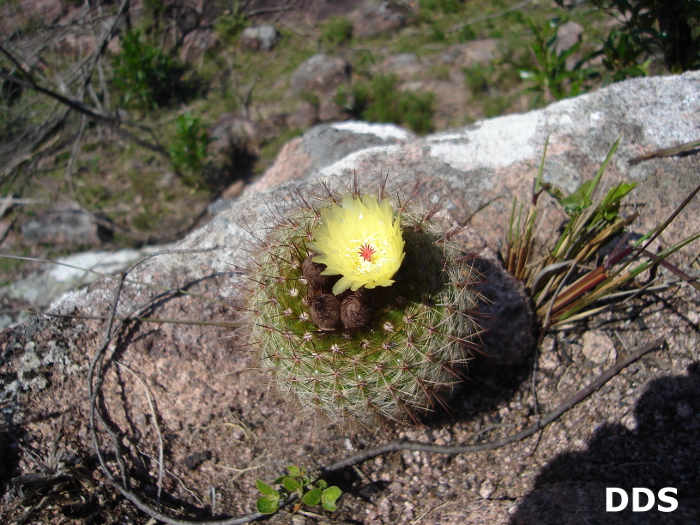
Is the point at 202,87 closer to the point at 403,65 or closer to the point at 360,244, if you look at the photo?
the point at 403,65

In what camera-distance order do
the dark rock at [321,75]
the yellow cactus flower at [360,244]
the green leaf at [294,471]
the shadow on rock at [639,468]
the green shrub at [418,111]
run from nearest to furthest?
the yellow cactus flower at [360,244], the shadow on rock at [639,468], the green leaf at [294,471], the green shrub at [418,111], the dark rock at [321,75]

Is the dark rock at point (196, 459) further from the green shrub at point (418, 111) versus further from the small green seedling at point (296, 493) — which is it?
the green shrub at point (418, 111)

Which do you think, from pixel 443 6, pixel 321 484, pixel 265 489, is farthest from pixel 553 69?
pixel 265 489

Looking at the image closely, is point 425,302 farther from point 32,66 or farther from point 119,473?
point 32,66

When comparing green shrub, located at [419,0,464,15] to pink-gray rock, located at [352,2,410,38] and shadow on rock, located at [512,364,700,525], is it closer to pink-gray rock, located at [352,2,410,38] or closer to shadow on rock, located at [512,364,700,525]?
pink-gray rock, located at [352,2,410,38]

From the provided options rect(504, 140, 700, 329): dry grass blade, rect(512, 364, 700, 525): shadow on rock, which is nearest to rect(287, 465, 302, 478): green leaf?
rect(512, 364, 700, 525): shadow on rock

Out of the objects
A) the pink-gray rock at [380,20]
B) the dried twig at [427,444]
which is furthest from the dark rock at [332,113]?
the dried twig at [427,444]
